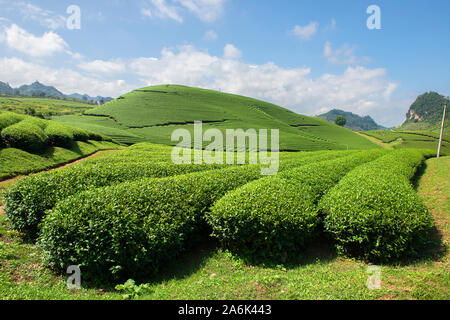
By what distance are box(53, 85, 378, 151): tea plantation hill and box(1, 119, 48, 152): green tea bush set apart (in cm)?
2243

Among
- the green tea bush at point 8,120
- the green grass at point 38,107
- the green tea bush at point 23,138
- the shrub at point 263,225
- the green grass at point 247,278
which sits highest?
the green grass at point 38,107

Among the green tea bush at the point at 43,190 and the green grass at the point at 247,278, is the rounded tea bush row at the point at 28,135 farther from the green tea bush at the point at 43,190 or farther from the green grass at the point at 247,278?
the green grass at the point at 247,278

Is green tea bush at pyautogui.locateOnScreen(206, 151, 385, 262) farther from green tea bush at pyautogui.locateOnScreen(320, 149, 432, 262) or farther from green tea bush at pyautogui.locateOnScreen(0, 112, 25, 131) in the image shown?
green tea bush at pyautogui.locateOnScreen(0, 112, 25, 131)

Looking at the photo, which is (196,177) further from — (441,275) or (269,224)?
(441,275)

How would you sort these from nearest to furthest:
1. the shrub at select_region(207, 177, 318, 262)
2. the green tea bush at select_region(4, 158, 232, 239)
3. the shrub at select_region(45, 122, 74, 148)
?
1. the shrub at select_region(207, 177, 318, 262)
2. the green tea bush at select_region(4, 158, 232, 239)
3. the shrub at select_region(45, 122, 74, 148)

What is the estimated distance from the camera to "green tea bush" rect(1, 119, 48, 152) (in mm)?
18703

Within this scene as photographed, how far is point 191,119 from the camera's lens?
215 ft

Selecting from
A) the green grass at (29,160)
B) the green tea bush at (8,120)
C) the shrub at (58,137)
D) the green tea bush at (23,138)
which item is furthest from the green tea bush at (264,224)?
the green tea bush at (8,120)

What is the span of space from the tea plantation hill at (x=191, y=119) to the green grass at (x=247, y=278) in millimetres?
39237

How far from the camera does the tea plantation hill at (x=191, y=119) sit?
52875mm

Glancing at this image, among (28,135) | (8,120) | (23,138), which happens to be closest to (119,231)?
(23,138)

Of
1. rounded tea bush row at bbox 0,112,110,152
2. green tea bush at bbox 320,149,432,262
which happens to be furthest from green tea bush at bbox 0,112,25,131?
green tea bush at bbox 320,149,432,262
